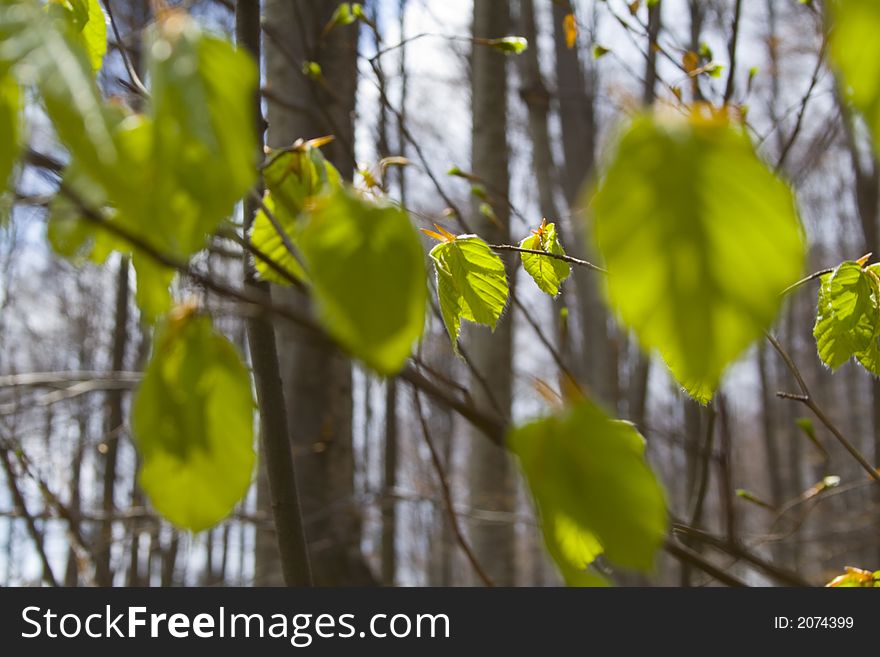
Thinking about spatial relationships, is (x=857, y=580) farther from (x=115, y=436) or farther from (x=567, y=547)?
(x=115, y=436)

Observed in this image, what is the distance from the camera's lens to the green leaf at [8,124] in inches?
14.3

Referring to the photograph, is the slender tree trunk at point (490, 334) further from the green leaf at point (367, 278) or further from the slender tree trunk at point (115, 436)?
the green leaf at point (367, 278)

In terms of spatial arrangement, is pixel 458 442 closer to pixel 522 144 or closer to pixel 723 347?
pixel 522 144

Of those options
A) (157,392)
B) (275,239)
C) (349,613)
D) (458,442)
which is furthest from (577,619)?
(458,442)

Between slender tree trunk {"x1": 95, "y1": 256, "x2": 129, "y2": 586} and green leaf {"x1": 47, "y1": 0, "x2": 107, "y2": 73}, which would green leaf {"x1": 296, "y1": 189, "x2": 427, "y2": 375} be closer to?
green leaf {"x1": 47, "y1": 0, "x2": 107, "y2": 73}

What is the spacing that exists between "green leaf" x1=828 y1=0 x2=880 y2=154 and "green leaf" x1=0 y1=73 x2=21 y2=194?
1.32ft

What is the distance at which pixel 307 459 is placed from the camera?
238 centimetres

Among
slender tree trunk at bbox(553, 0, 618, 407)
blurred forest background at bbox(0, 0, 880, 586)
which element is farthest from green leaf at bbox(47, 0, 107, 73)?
slender tree trunk at bbox(553, 0, 618, 407)

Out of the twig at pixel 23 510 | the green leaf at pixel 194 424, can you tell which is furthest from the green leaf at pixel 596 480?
the twig at pixel 23 510

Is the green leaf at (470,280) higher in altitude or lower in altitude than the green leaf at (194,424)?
higher

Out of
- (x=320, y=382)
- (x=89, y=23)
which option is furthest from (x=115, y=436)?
(x=89, y=23)

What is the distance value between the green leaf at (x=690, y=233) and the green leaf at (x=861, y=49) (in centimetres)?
6

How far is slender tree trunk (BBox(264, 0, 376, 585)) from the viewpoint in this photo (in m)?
2.23

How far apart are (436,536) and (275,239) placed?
13994mm
